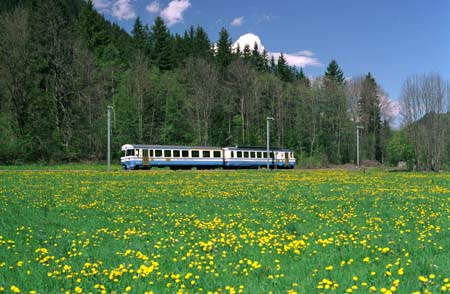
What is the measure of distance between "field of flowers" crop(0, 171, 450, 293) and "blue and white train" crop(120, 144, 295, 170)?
102 feet

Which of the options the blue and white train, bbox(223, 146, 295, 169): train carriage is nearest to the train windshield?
the blue and white train

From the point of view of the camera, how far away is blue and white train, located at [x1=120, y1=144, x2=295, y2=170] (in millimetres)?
44469

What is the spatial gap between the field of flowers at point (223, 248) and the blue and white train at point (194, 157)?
31232 mm

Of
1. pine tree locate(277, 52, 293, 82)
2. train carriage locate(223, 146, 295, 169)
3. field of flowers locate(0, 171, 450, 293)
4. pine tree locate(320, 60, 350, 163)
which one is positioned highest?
pine tree locate(277, 52, 293, 82)

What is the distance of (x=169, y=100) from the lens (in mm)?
62531

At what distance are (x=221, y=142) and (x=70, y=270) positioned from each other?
202 feet

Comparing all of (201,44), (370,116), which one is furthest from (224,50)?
(370,116)

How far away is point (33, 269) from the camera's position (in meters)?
6.16

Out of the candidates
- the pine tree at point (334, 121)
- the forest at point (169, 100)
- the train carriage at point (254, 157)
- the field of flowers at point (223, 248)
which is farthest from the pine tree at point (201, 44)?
the field of flowers at point (223, 248)

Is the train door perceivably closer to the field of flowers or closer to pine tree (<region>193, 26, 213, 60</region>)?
the field of flowers

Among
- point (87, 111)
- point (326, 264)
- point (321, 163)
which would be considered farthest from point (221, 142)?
point (326, 264)

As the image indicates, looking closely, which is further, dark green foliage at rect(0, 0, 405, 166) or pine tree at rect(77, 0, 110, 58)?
pine tree at rect(77, 0, 110, 58)

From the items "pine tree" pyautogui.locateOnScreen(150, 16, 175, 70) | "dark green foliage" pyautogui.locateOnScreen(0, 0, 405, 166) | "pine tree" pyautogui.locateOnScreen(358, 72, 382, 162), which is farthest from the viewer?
"pine tree" pyautogui.locateOnScreen(150, 16, 175, 70)

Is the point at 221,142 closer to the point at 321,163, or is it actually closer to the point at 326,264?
the point at 321,163
